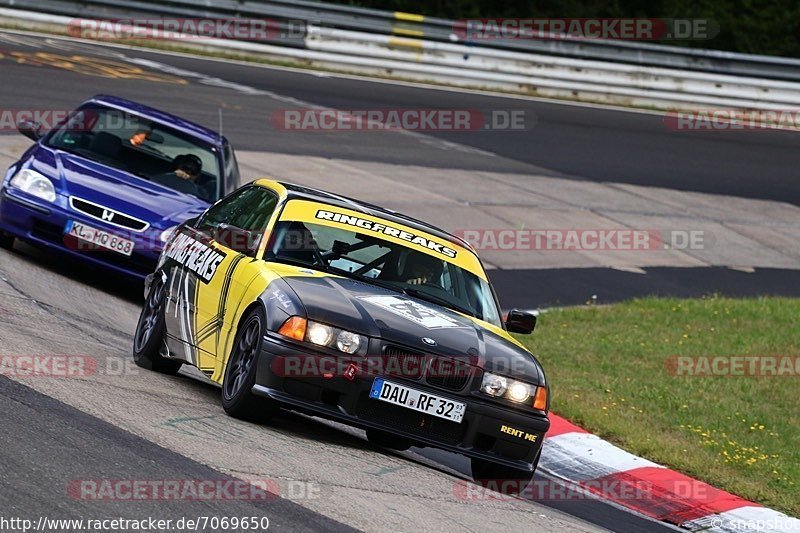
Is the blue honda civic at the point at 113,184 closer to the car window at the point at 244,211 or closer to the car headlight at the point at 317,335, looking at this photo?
the car window at the point at 244,211

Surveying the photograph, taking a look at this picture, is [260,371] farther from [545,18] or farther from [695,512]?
[545,18]

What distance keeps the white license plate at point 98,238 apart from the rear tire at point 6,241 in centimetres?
90

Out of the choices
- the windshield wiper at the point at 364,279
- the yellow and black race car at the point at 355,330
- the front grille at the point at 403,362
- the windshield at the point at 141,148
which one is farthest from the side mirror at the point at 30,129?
the front grille at the point at 403,362

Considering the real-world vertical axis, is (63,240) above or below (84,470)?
above

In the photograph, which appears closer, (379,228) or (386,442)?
(386,442)

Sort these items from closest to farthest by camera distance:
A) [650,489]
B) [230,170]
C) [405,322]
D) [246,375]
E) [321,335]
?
[321,335] → [246,375] → [405,322] → [650,489] → [230,170]

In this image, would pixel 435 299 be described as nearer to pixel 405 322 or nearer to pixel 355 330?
pixel 405 322

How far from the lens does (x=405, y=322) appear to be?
7648mm

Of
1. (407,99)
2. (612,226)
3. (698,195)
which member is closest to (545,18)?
(407,99)

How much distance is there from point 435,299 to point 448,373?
1.06m

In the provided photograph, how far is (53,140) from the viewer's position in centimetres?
1291

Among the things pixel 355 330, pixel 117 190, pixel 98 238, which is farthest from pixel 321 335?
pixel 117 190

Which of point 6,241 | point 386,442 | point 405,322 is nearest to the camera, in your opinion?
A: point 405,322

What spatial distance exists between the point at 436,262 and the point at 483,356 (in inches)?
49.1
